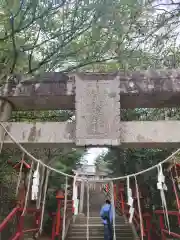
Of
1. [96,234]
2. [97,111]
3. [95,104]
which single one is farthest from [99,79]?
[96,234]

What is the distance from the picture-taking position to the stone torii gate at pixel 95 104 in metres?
4.61

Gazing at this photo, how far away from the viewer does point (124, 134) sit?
4.67m

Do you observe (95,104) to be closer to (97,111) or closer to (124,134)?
(97,111)

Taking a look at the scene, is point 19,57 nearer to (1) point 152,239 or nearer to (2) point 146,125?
(2) point 146,125

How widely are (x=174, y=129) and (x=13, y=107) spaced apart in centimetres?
276

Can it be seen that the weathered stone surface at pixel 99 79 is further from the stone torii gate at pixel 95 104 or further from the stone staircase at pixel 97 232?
the stone staircase at pixel 97 232

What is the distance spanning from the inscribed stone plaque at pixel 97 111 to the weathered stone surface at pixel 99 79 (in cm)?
10

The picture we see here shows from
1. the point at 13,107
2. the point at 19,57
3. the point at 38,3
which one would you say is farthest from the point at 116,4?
the point at 13,107

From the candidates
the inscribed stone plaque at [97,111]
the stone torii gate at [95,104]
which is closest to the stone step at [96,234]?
the stone torii gate at [95,104]

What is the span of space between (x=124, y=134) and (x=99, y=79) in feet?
3.19

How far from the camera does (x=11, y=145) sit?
4.87m

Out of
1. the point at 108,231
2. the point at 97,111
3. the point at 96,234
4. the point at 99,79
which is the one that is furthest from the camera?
the point at 96,234

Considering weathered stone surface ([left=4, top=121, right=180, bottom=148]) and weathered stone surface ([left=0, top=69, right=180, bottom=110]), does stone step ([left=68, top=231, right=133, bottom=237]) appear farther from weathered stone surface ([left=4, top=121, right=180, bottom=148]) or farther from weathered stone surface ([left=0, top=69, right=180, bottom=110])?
weathered stone surface ([left=0, top=69, right=180, bottom=110])

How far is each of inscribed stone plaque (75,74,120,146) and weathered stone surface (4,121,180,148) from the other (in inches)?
6.7
